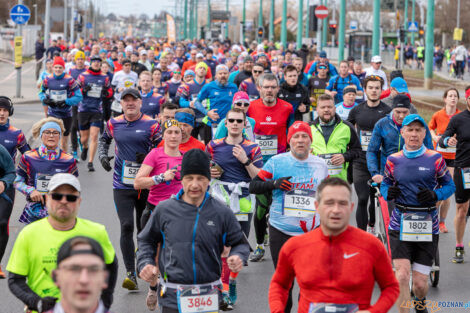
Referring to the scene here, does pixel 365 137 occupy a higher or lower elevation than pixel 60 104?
lower

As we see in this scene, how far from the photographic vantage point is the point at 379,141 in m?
9.48

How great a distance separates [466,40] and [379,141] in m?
101

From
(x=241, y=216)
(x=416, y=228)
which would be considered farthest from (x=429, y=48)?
(x=416, y=228)

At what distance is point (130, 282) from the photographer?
28.5 feet

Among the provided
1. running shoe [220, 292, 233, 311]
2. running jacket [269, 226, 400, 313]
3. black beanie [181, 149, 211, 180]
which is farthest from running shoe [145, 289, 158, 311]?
running jacket [269, 226, 400, 313]

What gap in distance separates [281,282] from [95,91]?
40.0 ft

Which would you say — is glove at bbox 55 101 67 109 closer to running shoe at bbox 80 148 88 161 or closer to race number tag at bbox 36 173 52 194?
running shoe at bbox 80 148 88 161

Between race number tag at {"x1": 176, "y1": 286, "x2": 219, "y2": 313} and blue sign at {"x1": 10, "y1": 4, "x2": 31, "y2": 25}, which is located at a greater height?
blue sign at {"x1": 10, "y1": 4, "x2": 31, "y2": 25}

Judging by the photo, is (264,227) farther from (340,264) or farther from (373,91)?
(340,264)

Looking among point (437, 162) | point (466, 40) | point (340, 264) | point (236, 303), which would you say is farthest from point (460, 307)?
point (466, 40)

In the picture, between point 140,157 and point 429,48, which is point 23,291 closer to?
point 140,157

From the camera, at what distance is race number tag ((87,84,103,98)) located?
16.8m

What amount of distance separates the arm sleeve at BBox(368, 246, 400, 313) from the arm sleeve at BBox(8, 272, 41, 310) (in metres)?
1.88

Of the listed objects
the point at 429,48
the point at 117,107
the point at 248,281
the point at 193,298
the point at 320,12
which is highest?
the point at 320,12
